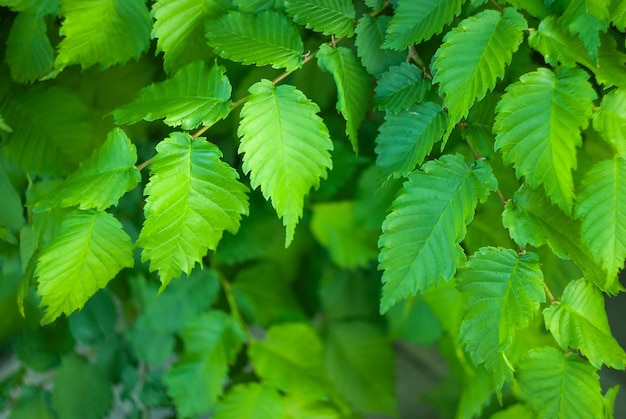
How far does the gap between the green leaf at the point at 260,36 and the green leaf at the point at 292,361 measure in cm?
48

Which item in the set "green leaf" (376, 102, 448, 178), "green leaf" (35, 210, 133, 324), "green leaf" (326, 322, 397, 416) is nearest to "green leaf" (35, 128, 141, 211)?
"green leaf" (35, 210, 133, 324)

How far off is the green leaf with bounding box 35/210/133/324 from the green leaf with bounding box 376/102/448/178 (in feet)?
0.99

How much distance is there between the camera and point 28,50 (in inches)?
29.0

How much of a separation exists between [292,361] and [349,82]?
0.49 meters

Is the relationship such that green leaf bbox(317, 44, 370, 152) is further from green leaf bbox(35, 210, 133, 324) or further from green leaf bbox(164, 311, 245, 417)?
green leaf bbox(164, 311, 245, 417)

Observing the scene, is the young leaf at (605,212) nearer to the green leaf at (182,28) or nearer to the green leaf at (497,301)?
the green leaf at (497,301)

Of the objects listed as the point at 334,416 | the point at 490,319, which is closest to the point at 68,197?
the point at 490,319

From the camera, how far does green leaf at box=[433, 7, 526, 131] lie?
572mm

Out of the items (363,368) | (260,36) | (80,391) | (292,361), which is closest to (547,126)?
(260,36)

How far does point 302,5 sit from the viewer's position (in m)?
0.66

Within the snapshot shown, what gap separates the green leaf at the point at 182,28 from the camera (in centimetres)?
67

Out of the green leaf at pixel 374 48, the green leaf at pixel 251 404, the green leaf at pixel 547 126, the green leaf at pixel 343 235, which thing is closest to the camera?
the green leaf at pixel 547 126

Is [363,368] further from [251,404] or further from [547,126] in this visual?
[547,126]

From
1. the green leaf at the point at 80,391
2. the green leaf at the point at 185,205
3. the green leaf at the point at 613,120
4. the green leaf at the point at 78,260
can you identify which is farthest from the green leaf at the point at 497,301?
the green leaf at the point at 80,391
